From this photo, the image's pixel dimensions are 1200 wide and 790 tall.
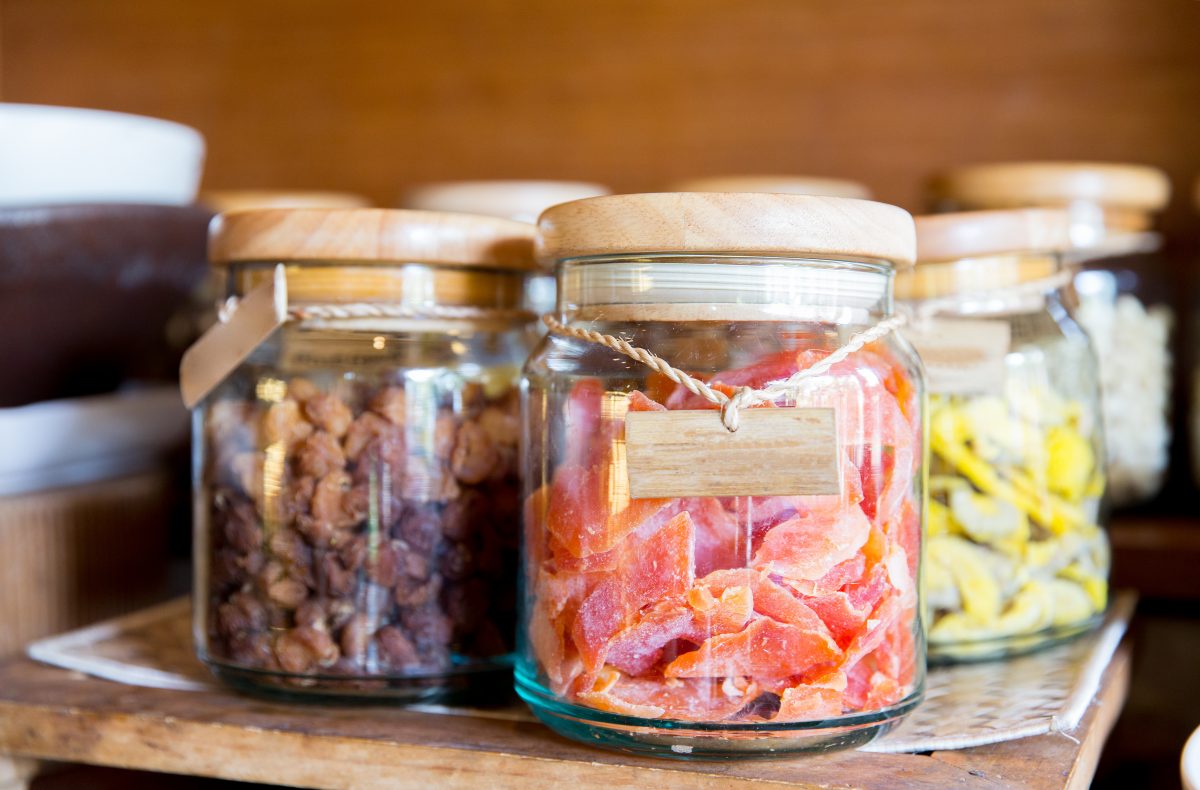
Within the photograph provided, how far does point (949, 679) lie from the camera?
68 cm

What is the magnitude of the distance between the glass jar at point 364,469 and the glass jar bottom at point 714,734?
105 mm

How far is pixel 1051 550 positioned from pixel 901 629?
211 millimetres

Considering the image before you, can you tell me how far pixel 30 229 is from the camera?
805 millimetres

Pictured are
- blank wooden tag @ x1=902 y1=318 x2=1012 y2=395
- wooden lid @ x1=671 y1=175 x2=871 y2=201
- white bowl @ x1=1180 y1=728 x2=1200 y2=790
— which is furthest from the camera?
wooden lid @ x1=671 y1=175 x2=871 y2=201

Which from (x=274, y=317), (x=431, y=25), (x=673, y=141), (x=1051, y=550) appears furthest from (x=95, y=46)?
(x=1051, y=550)

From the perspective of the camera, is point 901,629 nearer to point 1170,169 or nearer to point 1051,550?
point 1051,550

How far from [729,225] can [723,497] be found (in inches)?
4.8

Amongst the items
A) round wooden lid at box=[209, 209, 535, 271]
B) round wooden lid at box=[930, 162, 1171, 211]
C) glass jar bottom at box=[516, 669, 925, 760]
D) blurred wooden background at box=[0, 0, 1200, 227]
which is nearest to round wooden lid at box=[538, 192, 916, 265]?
round wooden lid at box=[209, 209, 535, 271]

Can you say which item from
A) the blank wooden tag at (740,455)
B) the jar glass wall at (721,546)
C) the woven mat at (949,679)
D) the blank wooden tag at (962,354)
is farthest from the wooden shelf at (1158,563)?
the blank wooden tag at (740,455)

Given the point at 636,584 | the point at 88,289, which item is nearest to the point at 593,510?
the point at 636,584

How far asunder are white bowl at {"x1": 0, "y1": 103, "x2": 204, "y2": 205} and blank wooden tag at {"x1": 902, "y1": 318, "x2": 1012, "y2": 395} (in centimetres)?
60

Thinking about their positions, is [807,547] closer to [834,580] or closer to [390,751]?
[834,580]

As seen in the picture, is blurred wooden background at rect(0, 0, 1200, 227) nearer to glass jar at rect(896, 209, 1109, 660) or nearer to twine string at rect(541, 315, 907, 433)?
glass jar at rect(896, 209, 1109, 660)

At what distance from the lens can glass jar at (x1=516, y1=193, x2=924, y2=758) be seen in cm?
51
